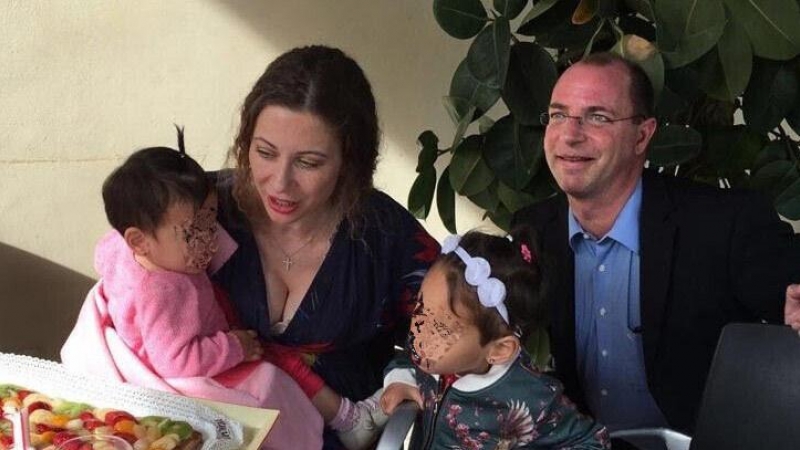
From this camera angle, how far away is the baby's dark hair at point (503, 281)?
167 cm

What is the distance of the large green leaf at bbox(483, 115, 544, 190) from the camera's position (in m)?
2.32

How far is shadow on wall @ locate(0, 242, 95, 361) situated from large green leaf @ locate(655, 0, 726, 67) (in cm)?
198

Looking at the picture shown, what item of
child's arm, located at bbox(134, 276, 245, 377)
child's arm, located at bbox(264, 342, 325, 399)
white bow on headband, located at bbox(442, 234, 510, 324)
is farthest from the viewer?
child's arm, located at bbox(264, 342, 325, 399)

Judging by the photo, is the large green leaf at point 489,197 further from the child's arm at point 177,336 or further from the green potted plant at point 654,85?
the child's arm at point 177,336

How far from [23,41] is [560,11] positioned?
160cm

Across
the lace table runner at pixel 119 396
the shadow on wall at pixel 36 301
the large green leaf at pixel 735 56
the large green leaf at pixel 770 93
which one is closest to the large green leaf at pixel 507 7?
the large green leaf at pixel 735 56

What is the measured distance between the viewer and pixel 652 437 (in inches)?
74.1

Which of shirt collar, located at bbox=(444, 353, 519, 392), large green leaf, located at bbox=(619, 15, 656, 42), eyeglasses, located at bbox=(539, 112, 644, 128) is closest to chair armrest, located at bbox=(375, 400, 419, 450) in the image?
shirt collar, located at bbox=(444, 353, 519, 392)

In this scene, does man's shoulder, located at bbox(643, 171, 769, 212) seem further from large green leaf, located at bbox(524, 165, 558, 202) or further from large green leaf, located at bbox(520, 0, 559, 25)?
large green leaf, located at bbox(520, 0, 559, 25)

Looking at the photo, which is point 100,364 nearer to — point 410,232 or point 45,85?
point 410,232

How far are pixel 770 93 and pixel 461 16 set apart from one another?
78 cm

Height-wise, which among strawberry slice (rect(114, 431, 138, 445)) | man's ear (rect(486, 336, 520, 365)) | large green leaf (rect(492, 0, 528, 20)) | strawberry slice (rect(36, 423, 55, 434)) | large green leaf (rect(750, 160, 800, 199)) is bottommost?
strawberry slice (rect(36, 423, 55, 434))

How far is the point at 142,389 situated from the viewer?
1597 mm

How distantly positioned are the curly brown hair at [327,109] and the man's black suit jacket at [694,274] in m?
0.46
